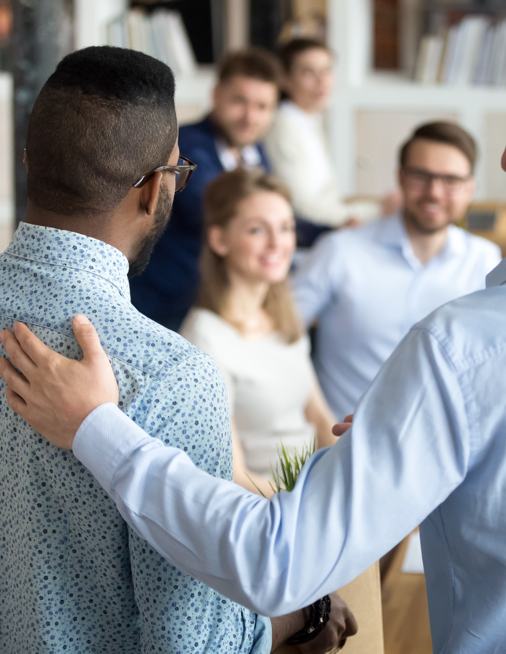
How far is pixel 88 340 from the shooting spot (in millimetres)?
757

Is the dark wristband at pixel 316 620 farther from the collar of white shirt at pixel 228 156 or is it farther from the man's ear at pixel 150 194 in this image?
the collar of white shirt at pixel 228 156

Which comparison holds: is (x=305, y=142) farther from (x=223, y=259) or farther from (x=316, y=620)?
(x=316, y=620)

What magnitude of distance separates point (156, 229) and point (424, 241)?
179 cm

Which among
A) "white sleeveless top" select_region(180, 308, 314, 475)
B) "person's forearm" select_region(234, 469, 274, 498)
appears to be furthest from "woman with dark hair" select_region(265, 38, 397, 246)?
"person's forearm" select_region(234, 469, 274, 498)

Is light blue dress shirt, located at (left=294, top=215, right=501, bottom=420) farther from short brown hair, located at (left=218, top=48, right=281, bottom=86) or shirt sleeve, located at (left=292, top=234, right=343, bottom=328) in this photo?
short brown hair, located at (left=218, top=48, right=281, bottom=86)

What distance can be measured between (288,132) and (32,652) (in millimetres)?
2746

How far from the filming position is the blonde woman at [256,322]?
6.37ft

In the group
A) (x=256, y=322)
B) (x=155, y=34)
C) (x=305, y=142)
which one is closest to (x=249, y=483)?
(x=256, y=322)

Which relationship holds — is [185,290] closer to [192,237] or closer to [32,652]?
[192,237]

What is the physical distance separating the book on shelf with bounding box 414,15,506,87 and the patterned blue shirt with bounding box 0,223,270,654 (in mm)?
4635

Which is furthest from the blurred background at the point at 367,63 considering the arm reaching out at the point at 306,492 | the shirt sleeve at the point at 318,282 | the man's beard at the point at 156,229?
the arm reaching out at the point at 306,492

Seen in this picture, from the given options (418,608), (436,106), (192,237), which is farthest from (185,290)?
(436,106)

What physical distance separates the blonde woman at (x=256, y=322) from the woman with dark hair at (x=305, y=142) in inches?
36.3

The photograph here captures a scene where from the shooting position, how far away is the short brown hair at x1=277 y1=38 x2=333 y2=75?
3.41 meters
